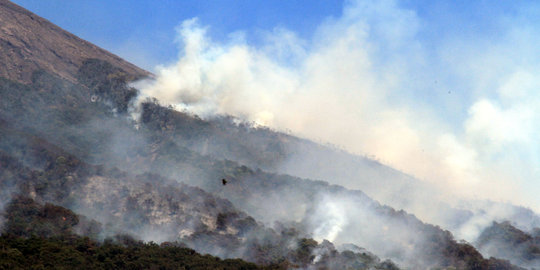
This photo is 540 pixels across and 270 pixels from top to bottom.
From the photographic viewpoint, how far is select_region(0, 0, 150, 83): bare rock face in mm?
134375

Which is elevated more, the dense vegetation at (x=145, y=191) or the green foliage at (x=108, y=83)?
the green foliage at (x=108, y=83)

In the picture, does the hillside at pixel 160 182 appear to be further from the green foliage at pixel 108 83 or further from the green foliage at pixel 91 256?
the green foliage at pixel 91 256

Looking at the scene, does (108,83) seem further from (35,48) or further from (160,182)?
(160,182)

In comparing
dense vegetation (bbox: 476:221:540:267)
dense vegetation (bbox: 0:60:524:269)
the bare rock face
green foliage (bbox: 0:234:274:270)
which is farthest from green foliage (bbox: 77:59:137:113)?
dense vegetation (bbox: 476:221:540:267)

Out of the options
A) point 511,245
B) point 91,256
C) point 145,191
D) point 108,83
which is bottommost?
point 91,256

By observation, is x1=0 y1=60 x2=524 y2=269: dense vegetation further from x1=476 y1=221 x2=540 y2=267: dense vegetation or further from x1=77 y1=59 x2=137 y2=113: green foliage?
x1=476 y1=221 x2=540 y2=267: dense vegetation

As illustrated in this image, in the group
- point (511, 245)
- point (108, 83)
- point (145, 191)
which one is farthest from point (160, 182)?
point (511, 245)

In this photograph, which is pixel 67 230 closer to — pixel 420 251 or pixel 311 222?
pixel 311 222

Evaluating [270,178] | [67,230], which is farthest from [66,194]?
[270,178]

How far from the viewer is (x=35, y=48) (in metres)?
148

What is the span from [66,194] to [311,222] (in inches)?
2062

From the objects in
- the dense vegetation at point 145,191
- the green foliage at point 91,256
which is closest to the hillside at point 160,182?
the dense vegetation at point 145,191

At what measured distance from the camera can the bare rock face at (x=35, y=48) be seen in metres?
134

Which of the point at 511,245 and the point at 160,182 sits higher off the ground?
the point at 511,245
